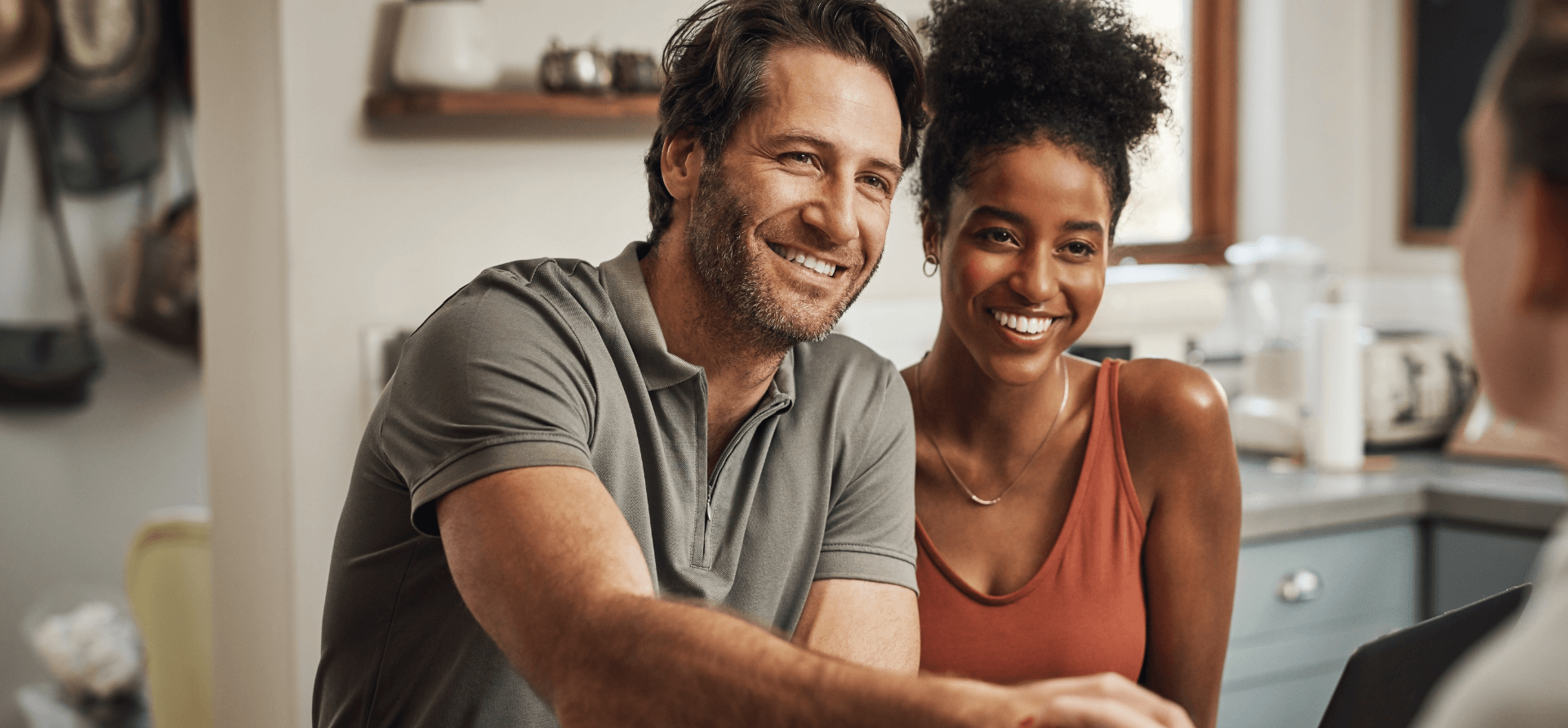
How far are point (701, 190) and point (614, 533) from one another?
472 mm

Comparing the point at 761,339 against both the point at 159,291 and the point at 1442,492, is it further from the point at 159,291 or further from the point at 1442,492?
the point at 159,291

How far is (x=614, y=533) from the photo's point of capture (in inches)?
37.2

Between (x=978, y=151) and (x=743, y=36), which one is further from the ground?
(x=743, y=36)

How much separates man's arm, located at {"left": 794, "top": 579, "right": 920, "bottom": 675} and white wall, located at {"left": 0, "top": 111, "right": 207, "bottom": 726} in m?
2.76

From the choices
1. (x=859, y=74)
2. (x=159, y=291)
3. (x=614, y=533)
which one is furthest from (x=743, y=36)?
(x=159, y=291)

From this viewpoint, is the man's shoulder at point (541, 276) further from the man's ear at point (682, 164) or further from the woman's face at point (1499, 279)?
the woman's face at point (1499, 279)

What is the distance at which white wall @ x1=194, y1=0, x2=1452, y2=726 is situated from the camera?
210cm

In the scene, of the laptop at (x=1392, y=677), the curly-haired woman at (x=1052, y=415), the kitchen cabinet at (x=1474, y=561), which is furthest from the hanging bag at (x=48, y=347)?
the laptop at (x=1392, y=677)

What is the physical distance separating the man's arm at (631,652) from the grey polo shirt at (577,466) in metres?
0.05

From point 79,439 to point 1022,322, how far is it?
2.91m

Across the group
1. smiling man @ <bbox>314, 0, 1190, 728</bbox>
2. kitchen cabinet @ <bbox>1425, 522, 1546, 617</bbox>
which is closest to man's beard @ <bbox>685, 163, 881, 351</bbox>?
smiling man @ <bbox>314, 0, 1190, 728</bbox>

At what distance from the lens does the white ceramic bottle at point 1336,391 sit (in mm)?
2574

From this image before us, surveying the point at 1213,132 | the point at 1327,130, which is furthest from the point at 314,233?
the point at 1327,130

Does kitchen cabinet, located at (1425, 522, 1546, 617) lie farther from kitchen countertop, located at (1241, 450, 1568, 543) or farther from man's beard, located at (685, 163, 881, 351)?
man's beard, located at (685, 163, 881, 351)
